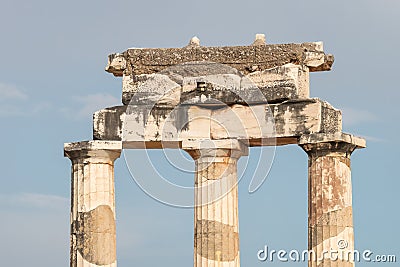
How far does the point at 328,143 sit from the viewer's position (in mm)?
47188

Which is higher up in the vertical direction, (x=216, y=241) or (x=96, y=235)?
(x=96, y=235)

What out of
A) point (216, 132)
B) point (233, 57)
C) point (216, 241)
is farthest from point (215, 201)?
point (233, 57)

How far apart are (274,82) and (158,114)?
3.77m

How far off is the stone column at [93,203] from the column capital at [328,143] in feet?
19.1

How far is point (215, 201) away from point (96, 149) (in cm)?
398

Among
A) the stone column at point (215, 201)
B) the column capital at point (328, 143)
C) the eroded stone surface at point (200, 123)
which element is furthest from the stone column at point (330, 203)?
the stone column at point (215, 201)

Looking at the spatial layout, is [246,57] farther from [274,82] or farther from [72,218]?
[72,218]

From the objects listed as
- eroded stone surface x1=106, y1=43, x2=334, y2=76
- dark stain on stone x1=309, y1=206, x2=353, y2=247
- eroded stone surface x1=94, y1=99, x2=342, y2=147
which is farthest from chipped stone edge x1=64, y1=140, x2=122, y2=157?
dark stain on stone x1=309, y1=206, x2=353, y2=247

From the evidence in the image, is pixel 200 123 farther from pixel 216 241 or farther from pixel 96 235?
pixel 96 235

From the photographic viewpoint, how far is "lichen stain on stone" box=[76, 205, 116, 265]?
48.1 m

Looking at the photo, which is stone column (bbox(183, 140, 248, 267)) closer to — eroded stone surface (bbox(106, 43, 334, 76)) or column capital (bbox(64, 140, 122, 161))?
column capital (bbox(64, 140, 122, 161))

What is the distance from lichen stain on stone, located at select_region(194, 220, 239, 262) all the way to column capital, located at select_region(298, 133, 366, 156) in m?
3.48

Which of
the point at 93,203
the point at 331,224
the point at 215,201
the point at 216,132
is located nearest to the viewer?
the point at 331,224

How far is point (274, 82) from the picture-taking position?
158 feet
